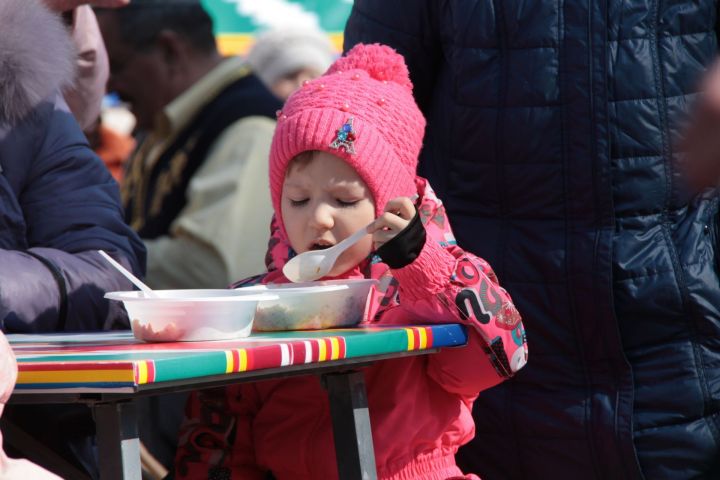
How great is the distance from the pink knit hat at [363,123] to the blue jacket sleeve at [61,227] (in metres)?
0.40

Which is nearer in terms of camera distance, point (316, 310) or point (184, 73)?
point (316, 310)

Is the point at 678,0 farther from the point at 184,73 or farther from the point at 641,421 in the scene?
the point at 184,73

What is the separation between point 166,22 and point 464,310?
3.42 meters

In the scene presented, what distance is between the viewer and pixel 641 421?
7.80 ft

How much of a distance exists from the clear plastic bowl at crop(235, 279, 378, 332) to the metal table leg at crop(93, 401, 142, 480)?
448 millimetres

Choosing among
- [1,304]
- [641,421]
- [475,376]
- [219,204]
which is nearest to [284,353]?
[475,376]

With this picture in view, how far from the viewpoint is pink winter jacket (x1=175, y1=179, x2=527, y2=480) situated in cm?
211

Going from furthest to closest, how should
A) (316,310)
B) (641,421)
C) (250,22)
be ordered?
1. (250,22)
2. (641,421)
3. (316,310)

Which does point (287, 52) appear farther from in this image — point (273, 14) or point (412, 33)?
point (412, 33)

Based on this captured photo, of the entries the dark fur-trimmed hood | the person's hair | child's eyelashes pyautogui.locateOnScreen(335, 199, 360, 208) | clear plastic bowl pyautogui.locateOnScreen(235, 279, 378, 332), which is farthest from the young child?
the person's hair

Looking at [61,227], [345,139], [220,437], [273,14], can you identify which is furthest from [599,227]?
[273,14]

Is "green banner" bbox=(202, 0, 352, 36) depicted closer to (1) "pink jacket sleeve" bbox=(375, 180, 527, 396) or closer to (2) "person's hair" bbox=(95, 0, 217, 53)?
(2) "person's hair" bbox=(95, 0, 217, 53)

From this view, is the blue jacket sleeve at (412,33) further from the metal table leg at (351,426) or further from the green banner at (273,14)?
the green banner at (273,14)

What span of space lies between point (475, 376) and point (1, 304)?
860 mm
